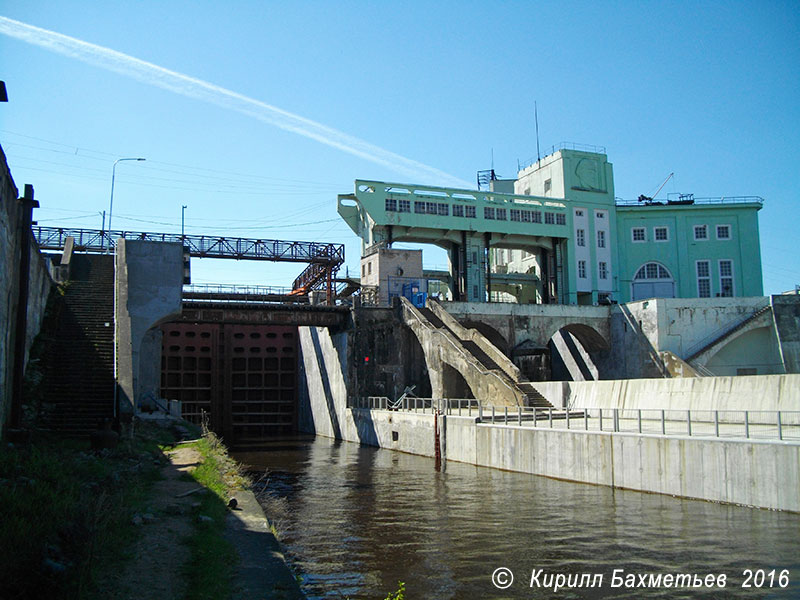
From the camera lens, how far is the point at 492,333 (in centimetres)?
4878

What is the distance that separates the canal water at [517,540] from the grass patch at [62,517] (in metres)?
3.29

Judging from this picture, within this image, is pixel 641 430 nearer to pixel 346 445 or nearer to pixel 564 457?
pixel 564 457

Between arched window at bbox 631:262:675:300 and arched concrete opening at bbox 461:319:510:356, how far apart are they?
50.9 ft

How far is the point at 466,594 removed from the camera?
35.2 feet

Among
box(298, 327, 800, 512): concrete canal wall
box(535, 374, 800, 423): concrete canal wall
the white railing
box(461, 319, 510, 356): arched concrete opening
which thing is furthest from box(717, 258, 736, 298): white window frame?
box(298, 327, 800, 512): concrete canal wall

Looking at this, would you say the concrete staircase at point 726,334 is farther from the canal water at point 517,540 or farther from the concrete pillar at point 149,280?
the concrete pillar at point 149,280

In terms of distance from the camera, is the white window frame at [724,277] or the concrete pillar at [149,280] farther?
the white window frame at [724,277]

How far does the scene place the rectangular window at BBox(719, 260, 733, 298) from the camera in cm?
5541

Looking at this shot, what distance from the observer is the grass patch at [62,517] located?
6.79 metres

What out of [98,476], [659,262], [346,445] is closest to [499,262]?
[659,262]

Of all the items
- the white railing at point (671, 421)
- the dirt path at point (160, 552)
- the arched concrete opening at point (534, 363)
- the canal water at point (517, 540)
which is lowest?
the canal water at point (517, 540)

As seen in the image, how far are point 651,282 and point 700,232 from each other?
18.6 feet

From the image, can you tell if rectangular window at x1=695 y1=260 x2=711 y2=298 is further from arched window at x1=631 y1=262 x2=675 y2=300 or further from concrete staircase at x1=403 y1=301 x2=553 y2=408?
concrete staircase at x1=403 y1=301 x2=553 y2=408

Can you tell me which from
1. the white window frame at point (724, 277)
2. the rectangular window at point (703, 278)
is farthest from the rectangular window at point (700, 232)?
the white window frame at point (724, 277)
